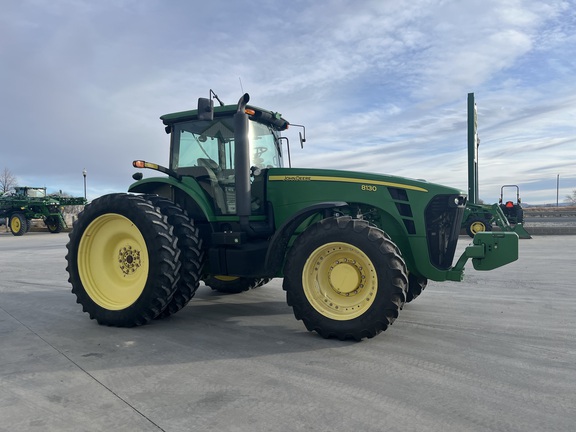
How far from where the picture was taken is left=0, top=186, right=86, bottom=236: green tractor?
23.5 metres

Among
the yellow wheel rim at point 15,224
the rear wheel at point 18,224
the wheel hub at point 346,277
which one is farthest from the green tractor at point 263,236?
the yellow wheel rim at point 15,224

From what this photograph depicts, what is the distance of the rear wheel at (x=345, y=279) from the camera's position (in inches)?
145

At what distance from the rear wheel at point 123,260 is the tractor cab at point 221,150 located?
794mm

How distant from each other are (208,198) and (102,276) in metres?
1.48

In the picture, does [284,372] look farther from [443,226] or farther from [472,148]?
[472,148]

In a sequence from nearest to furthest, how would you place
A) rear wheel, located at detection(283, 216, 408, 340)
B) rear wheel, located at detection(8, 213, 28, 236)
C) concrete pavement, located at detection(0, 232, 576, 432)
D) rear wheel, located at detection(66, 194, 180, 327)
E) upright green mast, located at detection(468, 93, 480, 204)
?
1. concrete pavement, located at detection(0, 232, 576, 432)
2. rear wheel, located at detection(283, 216, 408, 340)
3. rear wheel, located at detection(66, 194, 180, 327)
4. upright green mast, located at detection(468, 93, 480, 204)
5. rear wheel, located at detection(8, 213, 28, 236)

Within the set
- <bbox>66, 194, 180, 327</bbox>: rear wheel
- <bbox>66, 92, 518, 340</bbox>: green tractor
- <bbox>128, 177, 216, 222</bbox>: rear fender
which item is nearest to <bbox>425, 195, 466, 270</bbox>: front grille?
<bbox>66, 92, 518, 340</bbox>: green tractor

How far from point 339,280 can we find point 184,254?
170 centimetres

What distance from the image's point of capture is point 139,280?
4.63 m

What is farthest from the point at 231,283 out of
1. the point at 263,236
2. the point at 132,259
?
the point at 132,259

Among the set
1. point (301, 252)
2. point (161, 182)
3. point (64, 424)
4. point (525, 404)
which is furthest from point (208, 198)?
point (525, 404)

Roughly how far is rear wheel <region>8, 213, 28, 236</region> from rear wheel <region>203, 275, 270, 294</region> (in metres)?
21.6

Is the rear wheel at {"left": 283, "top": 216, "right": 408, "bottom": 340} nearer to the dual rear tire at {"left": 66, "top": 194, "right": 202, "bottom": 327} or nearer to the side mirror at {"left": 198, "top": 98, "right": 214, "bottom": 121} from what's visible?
the dual rear tire at {"left": 66, "top": 194, "right": 202, "bottom": 327}

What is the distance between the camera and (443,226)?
4.45 metres
